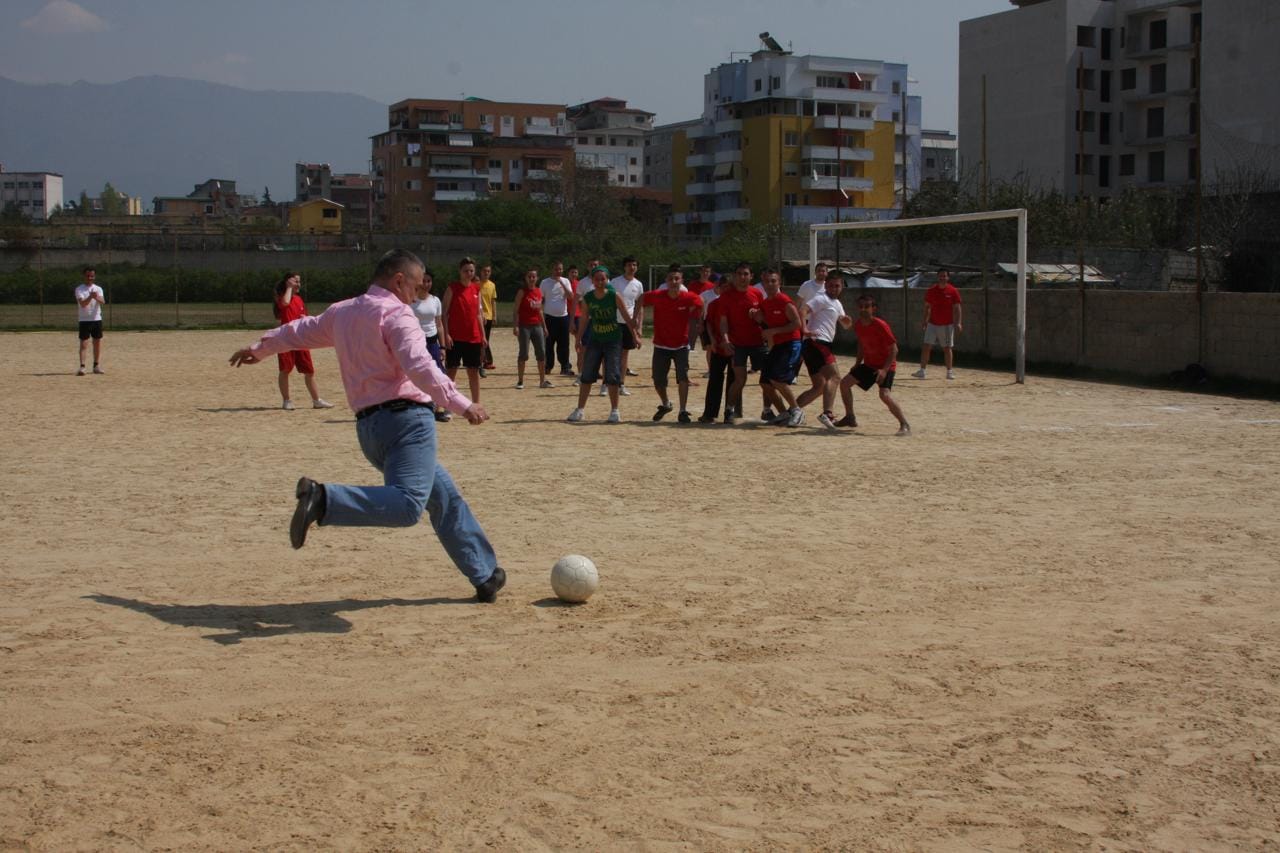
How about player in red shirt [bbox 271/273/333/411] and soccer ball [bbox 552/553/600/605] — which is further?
player in red shirt [bbox 271/273/333/411]

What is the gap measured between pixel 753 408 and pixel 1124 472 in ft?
22.2

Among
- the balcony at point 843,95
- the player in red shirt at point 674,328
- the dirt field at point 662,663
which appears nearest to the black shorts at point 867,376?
the player in red shirt at point 674,328

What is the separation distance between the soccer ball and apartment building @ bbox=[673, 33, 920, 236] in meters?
89.8

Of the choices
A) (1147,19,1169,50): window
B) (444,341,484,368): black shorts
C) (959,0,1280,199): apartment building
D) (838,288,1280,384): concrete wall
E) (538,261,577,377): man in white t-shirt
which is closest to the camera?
(444,341,484,368): black shorts

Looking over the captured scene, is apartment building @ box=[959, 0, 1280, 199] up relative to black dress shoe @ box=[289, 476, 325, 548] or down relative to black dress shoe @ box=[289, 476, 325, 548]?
up

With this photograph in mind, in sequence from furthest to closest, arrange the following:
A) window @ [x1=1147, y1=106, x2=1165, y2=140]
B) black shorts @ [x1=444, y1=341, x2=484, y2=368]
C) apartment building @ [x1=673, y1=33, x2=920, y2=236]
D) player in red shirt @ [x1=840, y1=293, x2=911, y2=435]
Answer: apartment building @ [x1=673, y1=33, x2=920, y2=236], window @ [x1=1147, y1=106, x2=1165, y2=140], black shorts @ [x1=444, y1=341, x2=484, y2=368], player in red shirt @ [x1=840, y1=293, x2=911, y2=435]

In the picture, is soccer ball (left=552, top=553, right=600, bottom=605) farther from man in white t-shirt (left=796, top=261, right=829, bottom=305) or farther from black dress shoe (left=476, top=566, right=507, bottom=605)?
man in white t-shirt (left=796, top=261, right=829, bottom=305)

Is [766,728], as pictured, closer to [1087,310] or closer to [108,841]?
[108,841]

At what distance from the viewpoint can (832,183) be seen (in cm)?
9975

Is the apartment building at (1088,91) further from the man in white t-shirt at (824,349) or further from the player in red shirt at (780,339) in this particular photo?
the player in red shirt at (780,339)

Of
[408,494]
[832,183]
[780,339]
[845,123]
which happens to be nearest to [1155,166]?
[832,183]

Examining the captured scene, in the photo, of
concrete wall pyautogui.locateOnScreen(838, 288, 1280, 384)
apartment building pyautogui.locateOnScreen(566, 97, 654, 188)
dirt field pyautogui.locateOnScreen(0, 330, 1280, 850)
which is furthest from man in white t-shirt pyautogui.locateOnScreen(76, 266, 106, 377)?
apartment building pyautogui.locateOnScreen(566, 97, 654, 188)

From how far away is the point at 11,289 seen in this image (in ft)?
159

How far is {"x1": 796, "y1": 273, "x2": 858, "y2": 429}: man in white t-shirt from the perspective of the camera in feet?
50.0
